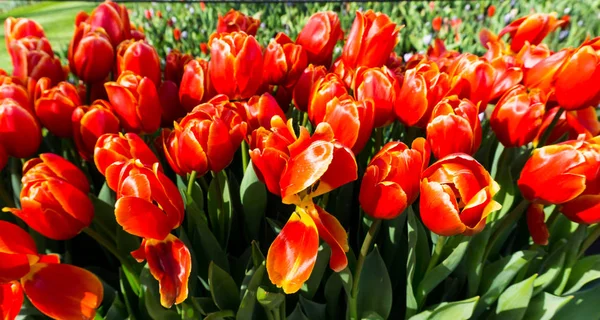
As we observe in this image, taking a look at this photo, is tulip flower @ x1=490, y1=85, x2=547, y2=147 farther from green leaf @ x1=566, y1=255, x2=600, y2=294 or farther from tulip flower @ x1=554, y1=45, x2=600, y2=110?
green leaf @ x1=566, y1=255, x2=600, y2=294

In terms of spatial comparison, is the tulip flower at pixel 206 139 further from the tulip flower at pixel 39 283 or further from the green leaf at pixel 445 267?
the green leaf at pixel 445 267

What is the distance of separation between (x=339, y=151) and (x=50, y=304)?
46cm

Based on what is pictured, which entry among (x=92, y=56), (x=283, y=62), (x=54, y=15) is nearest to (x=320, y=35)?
(x=283, y=62)

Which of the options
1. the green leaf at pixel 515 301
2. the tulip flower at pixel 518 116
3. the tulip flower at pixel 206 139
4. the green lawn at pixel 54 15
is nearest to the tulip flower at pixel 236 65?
the tulip flower at pixel 206 139

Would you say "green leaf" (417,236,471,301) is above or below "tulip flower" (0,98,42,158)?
below

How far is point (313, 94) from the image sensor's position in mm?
865

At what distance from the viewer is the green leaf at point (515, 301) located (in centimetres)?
88

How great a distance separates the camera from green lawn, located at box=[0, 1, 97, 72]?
493cm

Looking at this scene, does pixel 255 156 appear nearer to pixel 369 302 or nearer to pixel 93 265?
pixel 369 302

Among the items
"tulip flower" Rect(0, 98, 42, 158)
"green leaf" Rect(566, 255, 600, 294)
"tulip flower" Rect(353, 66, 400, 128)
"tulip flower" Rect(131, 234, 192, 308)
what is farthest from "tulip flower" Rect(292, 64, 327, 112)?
"green leaf" Rect(566, 255, 600, 294)

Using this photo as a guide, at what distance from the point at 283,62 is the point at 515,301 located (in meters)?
0.60

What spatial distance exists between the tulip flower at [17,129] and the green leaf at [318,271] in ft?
1.77

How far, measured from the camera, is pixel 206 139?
0.75 m

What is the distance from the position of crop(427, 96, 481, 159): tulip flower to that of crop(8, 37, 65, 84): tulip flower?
80cm
